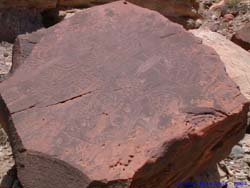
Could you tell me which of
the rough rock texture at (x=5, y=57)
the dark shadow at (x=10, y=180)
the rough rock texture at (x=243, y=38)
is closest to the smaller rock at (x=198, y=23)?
the rough rock texture at (x=243, y=38)

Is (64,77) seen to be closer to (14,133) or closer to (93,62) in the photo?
(93,62)

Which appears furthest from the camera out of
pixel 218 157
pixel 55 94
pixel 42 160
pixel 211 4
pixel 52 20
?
pixel 211 4

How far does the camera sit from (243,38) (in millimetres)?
Result: 4969

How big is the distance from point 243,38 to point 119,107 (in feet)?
8.99

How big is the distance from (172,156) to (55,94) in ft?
2.02

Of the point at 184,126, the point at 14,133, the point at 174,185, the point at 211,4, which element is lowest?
the point at 211,4

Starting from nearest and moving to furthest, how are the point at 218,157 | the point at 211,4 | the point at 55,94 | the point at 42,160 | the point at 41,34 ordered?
the point at 42,160
the point at 55,94
the point at 218,157
the point at 41,34
the point at 211,4

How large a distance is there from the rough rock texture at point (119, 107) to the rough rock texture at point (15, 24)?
145 centimetres

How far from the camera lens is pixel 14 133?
8.19 feet

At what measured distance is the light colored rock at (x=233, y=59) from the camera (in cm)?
343

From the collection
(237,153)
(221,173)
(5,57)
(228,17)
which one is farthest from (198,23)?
(221,173)

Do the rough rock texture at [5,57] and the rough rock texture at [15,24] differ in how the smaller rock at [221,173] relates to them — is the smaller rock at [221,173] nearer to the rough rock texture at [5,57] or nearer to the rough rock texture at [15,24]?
the rough rock texture at [5,57]

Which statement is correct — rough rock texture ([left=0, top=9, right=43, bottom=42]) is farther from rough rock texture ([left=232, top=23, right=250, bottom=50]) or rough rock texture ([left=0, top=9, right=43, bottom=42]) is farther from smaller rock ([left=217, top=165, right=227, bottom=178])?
smaller rock ([left=217, top=165, right=227, bottom=178])

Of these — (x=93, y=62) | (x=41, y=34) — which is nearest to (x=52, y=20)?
(x=41, y=34)
